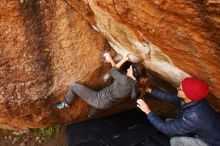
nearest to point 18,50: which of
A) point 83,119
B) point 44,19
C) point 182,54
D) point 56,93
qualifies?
point 44,19

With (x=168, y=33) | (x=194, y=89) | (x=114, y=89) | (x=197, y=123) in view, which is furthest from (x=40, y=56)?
(x=197, y=123)

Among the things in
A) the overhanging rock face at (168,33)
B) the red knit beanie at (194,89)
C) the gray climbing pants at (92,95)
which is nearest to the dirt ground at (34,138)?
the gray climbing pants at (92,95)

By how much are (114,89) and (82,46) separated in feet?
2.97

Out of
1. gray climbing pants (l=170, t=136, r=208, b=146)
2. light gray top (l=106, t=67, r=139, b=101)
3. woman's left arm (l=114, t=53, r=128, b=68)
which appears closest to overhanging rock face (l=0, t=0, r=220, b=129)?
woman's left arm (l=114, t=53, r=128, b=68)

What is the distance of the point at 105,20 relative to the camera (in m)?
5.44

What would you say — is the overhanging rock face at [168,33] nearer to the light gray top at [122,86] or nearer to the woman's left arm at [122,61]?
the woman's left arm at [122,61]

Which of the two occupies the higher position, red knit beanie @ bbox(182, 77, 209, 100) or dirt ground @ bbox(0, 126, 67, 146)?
red knit beanie @ bbox(182, 77, 209, 100)

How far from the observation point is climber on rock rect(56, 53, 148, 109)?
5.79 m

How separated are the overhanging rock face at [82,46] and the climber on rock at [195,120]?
327 millimetres

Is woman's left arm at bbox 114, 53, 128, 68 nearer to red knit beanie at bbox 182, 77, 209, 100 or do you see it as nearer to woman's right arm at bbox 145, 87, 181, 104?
woman's right arm at bbox 145, 87, 181, 104

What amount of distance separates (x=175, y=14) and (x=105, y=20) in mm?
1624

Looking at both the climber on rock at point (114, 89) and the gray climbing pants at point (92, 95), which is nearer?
the climber on rock at point (114, 89)

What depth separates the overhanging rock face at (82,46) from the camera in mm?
4223

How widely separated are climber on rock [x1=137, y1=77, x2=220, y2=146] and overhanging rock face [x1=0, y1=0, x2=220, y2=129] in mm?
327
